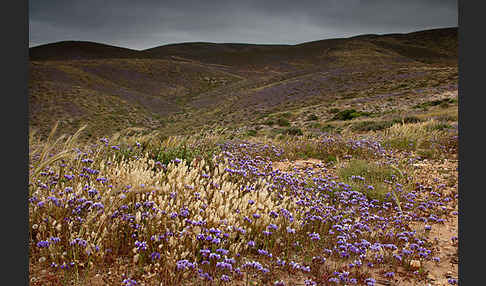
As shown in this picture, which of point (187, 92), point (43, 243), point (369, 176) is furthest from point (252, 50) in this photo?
point (43, 243)

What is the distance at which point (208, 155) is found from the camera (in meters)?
5.88

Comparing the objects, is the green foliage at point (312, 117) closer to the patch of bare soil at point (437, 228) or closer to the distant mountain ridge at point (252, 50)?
the patch of bare soil at point (437, 228)

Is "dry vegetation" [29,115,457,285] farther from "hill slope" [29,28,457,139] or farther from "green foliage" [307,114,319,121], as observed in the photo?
"hill slope" [29,28,457,139]

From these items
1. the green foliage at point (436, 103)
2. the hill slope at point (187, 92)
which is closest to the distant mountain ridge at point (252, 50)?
the hill slope at point (187, 92)

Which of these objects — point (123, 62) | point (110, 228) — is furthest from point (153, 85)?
point (110, 228)

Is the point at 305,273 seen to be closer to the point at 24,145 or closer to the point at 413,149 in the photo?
the point at 24,145

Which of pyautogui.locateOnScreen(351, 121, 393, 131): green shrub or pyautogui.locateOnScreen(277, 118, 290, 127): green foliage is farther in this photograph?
pyautogui.locateOnScreen(277, 118, 290, 127): green foliage

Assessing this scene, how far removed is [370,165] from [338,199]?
1906 mm

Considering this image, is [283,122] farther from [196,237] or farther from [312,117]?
[196,237]

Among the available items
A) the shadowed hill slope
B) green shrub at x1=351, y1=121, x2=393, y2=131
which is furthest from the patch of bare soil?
the shadowed hill slope

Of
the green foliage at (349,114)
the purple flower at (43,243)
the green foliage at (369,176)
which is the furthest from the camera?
the green foliage at (349,114)

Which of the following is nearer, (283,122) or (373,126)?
(373,126)

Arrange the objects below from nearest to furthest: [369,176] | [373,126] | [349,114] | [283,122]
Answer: [369,176]
[373,126]
[349,114]
[283,122]

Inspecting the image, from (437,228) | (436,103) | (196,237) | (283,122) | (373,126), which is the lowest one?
(437,228)
